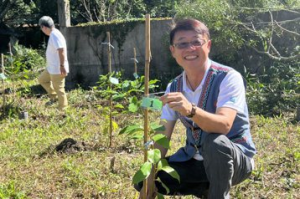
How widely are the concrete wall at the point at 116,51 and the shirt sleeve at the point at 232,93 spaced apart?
5233mm

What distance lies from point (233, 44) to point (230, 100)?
4.69 metres

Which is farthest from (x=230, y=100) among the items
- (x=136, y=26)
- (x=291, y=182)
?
(x=136, y=26)

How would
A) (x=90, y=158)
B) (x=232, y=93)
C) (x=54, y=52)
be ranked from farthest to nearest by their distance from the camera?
(x=54, y=52)
(x=90, y=158)
(x=232, y=93)

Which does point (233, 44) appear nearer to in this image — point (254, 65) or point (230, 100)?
point (254, 65)

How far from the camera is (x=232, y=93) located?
2010 millimetres

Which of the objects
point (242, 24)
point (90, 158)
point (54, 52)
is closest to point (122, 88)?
point (90, 158)

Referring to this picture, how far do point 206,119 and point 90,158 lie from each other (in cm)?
200

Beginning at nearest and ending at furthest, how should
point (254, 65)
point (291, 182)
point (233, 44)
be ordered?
1. point (291, 182)
2. point (233, 44)
3. point (254, 65)

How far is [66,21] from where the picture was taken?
817 cm

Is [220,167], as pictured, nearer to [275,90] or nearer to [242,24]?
[275,90]

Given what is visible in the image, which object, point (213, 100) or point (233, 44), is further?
point (233, 44)

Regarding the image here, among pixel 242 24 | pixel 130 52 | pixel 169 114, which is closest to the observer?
pixel 169 114

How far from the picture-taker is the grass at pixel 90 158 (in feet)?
9.49

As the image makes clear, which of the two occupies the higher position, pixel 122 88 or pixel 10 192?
pixel 122 88
